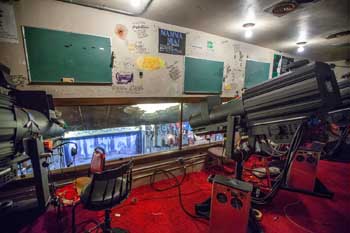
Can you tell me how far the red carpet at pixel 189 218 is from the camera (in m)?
1.73

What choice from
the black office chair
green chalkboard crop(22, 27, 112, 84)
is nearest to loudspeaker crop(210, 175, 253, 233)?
the black office chair

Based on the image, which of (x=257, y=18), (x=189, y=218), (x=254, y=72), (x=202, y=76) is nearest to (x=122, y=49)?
(x=202, y=76)

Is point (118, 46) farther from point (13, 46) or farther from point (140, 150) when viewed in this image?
point (140, 150)

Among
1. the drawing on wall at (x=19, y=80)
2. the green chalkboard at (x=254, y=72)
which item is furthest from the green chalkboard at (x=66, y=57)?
the green chalkboard at (x=254, y=72)

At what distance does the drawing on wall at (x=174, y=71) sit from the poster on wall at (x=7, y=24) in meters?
1.71

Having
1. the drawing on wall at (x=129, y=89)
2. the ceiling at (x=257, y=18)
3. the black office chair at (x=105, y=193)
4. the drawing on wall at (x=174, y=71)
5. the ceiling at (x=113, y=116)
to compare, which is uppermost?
the ceiling at (x=257, y=18)

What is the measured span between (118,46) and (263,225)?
270 cm

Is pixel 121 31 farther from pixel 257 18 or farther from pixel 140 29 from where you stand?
pixel 257 18

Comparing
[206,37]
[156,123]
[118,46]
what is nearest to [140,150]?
[156,123]

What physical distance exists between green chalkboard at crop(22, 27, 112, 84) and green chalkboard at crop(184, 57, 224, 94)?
4.04 ft

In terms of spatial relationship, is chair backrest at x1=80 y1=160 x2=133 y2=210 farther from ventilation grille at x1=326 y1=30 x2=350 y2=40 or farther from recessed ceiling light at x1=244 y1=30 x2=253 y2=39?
ventilation grille at x1=326 y1=30 x2=350 y2=40

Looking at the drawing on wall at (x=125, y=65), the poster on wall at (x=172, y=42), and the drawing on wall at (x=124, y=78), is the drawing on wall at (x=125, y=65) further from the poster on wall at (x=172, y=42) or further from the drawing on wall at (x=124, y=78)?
the poster on wall at (x=172, y=42)

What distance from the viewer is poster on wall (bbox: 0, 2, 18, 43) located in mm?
1531

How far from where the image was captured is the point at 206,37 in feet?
9.04
